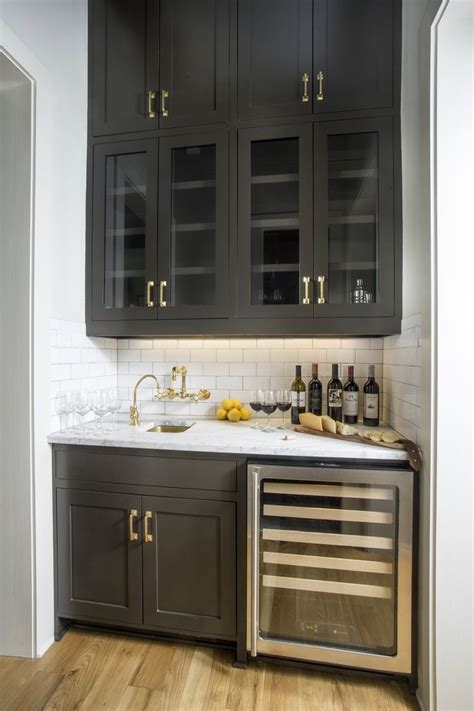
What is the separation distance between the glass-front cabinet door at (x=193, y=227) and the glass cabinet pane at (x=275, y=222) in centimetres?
16

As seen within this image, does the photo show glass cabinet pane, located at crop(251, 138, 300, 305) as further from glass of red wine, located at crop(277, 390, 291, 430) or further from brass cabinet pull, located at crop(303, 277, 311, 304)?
glass of red wine, located at crop(277, 390, 291, 430)

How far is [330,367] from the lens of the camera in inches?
86.6

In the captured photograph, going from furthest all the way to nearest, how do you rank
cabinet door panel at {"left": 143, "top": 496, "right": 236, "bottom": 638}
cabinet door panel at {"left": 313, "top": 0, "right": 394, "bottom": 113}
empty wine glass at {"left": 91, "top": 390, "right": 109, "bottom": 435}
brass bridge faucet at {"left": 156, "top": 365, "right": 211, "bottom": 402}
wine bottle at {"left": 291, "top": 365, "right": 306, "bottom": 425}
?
brass bridge faucet at {"left": 156, "top": 365, "right": 211, "bottom": 402}, wine bottle at {"left": 291, "top": 365, "right": 306, "bottom": 425}, empty wine glass at {"left": 91, "top": 390, "right": 109, "bottom": 435}, cabinet door panel at {"left": 313, "top": 0, "right": 394, "bottom": 113}, cabinet door panel at {"left": 143, "top": 496, "right": 236, "bottom": 638}

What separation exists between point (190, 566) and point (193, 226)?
1658mm

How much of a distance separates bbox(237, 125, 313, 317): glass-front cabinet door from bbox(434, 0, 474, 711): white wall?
612 mm

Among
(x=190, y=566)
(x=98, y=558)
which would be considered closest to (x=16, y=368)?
(x=98, y=558)

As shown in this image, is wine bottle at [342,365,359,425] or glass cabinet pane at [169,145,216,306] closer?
glass cabinet pane at [169,145,216,306]

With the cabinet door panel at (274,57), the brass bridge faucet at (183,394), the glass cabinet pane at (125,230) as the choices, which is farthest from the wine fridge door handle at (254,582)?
the cabinet door panel at (274,57)

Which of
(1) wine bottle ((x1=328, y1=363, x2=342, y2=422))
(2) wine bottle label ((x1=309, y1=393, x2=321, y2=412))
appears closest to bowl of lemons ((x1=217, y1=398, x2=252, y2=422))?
(2) wine bottle label ((x1=309, y1=393, x2=321, y2=412))

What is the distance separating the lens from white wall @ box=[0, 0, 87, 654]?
1661 mm

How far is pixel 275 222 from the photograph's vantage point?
6.07 feet

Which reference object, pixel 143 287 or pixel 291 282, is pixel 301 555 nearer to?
pixel 291 282

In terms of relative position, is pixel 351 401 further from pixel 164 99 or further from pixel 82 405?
pixel 164 99

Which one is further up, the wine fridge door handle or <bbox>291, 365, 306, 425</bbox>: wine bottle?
<bbox>291, 365, 306, 425</bbox>: wine bottle
